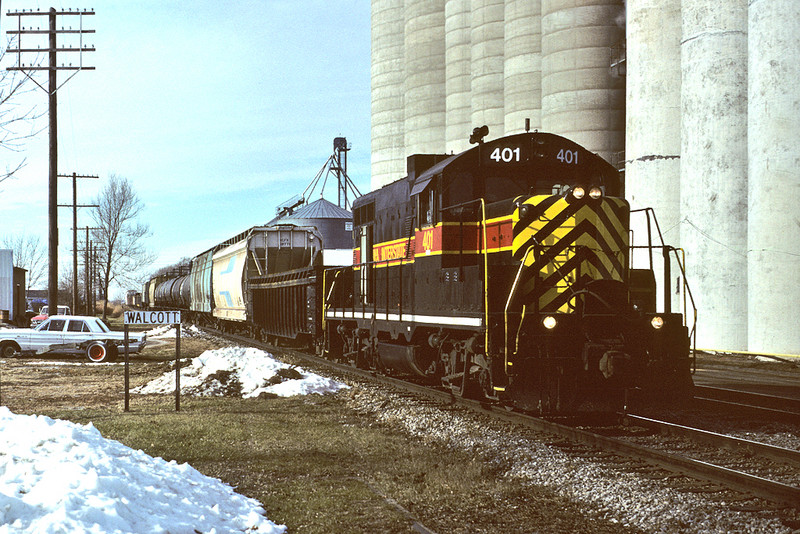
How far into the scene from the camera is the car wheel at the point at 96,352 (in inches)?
914

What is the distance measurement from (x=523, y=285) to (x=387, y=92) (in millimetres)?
54299

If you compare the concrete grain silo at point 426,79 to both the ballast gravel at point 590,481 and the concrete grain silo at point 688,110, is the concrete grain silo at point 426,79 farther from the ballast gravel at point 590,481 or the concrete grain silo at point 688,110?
the ballast gravel at point 590,481

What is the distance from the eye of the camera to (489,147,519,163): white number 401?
38.4ft

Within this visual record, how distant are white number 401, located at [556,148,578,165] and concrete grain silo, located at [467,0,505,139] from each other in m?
35.3

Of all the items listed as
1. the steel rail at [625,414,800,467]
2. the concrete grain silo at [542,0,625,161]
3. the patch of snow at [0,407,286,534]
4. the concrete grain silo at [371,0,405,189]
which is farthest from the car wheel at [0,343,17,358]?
the concrete grain silo at [371,0,405,189]

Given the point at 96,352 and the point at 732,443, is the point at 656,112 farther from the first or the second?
the point at 732,443

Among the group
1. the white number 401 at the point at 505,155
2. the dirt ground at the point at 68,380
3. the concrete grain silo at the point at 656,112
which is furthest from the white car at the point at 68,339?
the concrete grain silo at the point at 656,112

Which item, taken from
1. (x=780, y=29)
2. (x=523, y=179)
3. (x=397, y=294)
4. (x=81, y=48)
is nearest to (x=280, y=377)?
(x=397, y=294)

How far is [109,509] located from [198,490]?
5.02 feet

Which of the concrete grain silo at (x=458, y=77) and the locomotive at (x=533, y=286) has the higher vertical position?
the concrete grain silo at (x=458, y=77)

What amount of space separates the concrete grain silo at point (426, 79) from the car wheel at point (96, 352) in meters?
34.6

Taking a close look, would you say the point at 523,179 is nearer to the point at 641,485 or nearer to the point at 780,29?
the point at 641,485

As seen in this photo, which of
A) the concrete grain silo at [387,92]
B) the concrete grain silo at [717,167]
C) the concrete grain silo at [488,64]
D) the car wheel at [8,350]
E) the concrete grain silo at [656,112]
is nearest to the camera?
the car wheel at [8,350]

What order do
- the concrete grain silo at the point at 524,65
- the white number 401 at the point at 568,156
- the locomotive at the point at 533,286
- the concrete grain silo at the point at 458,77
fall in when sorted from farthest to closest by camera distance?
the concrete grain silo at the point at 458,77
the concrete grain silo at the point at 524,65
the white number 401 at the point at 568,156
the locomotive at the point at 533,286
